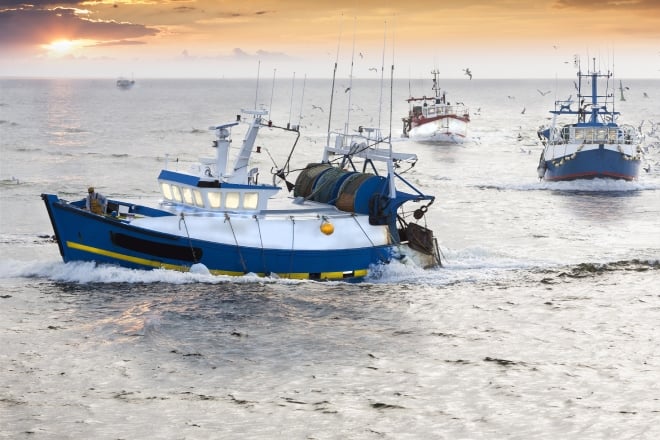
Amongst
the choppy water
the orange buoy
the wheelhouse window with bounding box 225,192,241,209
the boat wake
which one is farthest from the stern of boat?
the boat wake

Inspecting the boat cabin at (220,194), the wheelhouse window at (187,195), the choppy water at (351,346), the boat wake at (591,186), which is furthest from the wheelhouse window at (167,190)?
the boat wake at (591,186)

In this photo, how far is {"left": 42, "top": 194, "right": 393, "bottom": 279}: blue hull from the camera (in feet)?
96.1

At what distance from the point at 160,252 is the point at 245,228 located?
113 inches

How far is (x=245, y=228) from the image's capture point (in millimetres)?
30312

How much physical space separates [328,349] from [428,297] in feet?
22.6

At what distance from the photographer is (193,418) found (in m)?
19.7

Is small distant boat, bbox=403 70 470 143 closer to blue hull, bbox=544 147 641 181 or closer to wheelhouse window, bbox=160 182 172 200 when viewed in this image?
blue hull, bbox=544 147 641 181

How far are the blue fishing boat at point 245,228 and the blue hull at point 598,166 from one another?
109 feet

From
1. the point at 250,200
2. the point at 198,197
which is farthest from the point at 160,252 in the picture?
the point at 250,200

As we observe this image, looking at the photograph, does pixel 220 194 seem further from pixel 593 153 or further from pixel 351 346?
pixel 593 153

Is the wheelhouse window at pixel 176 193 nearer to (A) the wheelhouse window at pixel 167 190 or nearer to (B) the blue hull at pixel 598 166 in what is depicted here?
(A) the wheelhouse window at pixel 167 190

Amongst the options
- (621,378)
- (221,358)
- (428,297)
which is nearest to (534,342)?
(621,378)

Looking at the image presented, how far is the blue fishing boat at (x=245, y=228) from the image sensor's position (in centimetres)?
2956

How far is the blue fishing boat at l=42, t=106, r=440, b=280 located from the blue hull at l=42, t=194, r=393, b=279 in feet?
0.11
